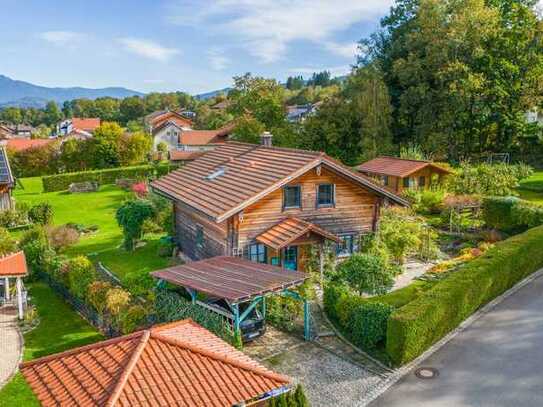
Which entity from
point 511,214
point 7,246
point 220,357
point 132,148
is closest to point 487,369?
point 220,357

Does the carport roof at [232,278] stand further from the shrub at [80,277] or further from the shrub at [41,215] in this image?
the shrub at [41,215]

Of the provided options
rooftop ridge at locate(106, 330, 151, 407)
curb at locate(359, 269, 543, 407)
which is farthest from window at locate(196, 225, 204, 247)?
rooftop ridge at locate(106, 330, 151, 407)

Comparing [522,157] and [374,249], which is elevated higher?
[522,157]

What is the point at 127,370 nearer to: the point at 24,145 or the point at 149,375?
the point at 149,375

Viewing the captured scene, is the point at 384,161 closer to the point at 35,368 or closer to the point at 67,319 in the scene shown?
the point at 67,319

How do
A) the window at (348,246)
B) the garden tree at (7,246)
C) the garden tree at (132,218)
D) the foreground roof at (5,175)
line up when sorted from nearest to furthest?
the garden tree at (7,246)
the window at (348,246)
the garden tree at (132,218)
the foreground roof at (5,175)

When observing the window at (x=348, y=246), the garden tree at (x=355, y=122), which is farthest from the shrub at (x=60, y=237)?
the garden tree at (x=355, y=122)

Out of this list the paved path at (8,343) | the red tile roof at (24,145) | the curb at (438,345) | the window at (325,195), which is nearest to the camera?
the curb at (438,345)

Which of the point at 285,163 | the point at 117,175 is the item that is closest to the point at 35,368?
the point at 285,163
